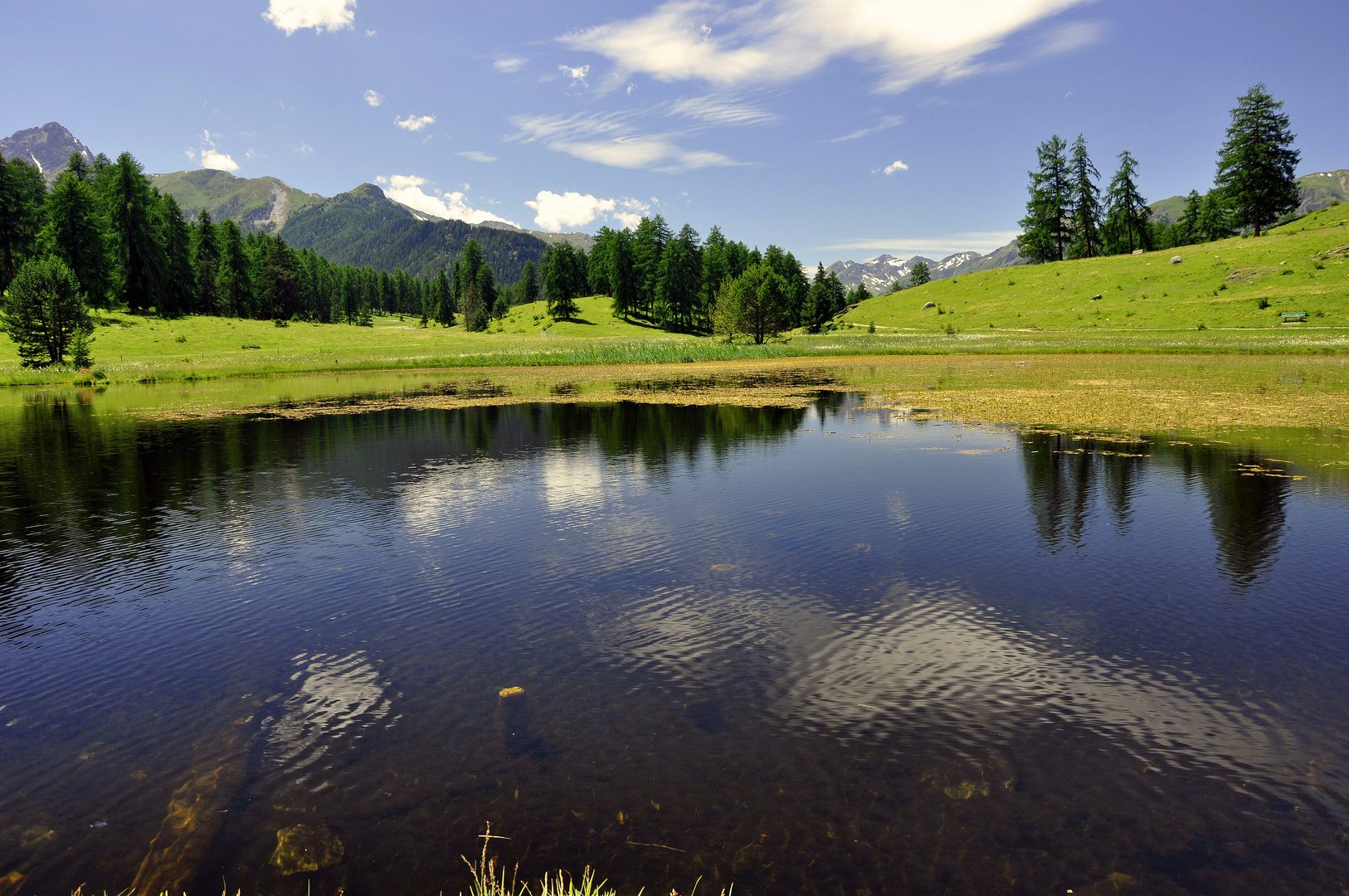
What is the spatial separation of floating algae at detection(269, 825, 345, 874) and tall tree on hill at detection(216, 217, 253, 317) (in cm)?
13749

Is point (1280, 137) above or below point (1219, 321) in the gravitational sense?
above

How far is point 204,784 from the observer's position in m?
6.28

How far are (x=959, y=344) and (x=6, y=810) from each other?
85217 millimetres

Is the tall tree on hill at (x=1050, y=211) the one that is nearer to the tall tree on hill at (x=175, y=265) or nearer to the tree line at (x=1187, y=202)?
the tree line at (x=1187, y=202)

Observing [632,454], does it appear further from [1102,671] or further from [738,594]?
[1102,671]

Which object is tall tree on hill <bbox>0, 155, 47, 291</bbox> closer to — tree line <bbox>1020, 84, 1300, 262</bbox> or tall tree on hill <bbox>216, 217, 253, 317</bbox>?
tall tree on hill <bbox>216, 217, 253, 317</bbox>

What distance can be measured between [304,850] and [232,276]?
13882 centimetres

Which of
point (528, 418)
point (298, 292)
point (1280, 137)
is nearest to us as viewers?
point (528, 418)

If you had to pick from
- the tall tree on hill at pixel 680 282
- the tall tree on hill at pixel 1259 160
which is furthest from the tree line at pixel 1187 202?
the tall tree on hill at pixel 680 282

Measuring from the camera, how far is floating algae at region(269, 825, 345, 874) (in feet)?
17.4

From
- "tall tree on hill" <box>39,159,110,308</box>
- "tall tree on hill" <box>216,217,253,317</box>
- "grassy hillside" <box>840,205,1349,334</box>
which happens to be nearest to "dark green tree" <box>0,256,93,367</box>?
"tall tree on hill" <box>39,159,110,308</box>

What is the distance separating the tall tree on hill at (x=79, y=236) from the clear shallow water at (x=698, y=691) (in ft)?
325

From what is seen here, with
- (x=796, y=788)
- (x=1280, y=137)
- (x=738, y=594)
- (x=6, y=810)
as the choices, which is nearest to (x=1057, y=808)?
(x=796, y=788)

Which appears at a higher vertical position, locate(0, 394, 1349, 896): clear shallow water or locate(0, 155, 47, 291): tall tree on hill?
locate(0, 155, 47, 291): tall tree on hill
